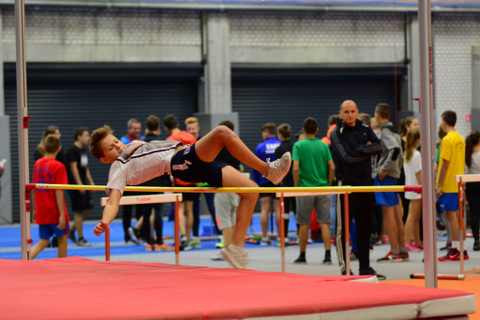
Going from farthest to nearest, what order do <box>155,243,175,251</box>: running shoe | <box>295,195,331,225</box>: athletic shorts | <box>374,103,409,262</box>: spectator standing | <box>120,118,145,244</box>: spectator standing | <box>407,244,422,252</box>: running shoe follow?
<box>120,118,145,244</box>: spectator standing → <box>155,243,175,251</box>: running shoe → <box>407,244,422,252</box>: running shoe → <box>295,195,331,225</box>: athletic shorts → <box>374,103,409,262</box>: spectator standing

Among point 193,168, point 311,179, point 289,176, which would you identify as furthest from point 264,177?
point 193,168

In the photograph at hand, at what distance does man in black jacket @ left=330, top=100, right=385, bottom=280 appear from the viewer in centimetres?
793

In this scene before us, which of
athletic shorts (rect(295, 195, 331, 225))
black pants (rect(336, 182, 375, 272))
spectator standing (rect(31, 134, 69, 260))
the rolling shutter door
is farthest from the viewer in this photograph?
the rolling shutter door

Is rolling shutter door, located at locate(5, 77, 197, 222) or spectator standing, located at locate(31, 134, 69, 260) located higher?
rolling shutter door, located at locate(5, 77, 197, 222)

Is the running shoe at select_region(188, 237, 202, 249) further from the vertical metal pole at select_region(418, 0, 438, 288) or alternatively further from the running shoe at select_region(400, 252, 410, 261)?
the vertical metal pole at select_region(418, 0, 438, 288)

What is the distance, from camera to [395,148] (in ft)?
Answer: 31.1

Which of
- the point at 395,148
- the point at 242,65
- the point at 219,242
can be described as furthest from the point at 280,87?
the point at 395,148

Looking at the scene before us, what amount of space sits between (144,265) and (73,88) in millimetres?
11339

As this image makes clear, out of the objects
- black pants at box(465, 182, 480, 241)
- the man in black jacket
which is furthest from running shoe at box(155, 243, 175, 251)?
black pants at box(465, 182, 480, 241)

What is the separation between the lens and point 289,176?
36.2ft

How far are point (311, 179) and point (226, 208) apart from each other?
1225 millimetres

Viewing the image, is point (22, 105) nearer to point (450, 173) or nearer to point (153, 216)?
point (153, 216)

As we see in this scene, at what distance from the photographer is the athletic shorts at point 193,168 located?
19.5 ft

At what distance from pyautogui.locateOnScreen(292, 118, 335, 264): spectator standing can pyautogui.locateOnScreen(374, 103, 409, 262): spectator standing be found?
676 mm
